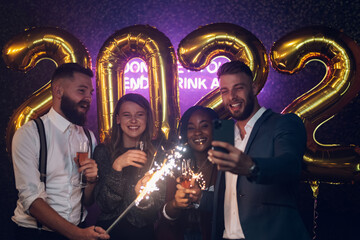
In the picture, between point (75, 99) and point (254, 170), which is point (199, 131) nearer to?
point (75, 99)

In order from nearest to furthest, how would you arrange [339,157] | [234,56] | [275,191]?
[275,191]
[339,157]
[234,56]

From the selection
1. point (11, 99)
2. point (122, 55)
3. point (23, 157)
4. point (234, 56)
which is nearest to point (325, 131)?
point (234, 56)

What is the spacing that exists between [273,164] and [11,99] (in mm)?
3463

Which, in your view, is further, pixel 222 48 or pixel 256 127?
pixel 222 48

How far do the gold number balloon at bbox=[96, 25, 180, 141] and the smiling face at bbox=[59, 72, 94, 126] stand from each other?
50cm

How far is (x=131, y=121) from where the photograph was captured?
2418 millimetres

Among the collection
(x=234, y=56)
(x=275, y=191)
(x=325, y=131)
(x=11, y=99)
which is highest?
(x=234, y=56)

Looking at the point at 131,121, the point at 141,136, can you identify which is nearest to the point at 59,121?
the point at 131,121

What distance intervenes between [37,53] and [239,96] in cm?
208

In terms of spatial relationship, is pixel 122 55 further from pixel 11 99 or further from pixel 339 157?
pixel 339 157

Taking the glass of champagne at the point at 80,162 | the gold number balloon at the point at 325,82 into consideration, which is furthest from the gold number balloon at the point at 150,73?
the gold number balloon at the point at 325,82

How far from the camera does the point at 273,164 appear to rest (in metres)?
1.39

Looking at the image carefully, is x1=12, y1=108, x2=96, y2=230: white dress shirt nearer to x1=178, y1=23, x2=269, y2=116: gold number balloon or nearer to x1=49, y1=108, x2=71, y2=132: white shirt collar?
x1=49, y1=108, x2=71, y2=132: white shirt collar

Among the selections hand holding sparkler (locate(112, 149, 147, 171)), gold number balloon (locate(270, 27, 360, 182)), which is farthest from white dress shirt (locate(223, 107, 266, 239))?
gold number balloon (locate(270, 27, 360, 182))
